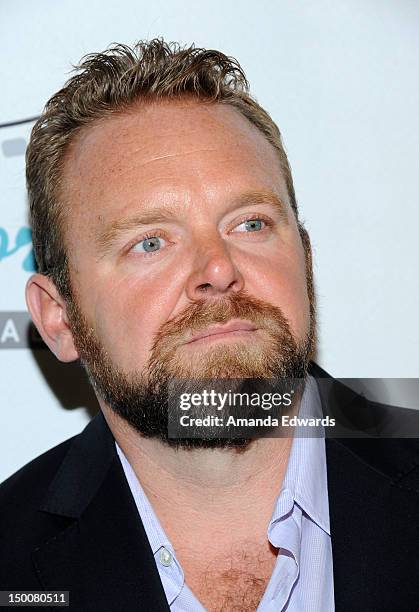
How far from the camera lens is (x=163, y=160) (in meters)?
2.07

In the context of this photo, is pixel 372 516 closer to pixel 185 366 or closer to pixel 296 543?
pixel 296 543

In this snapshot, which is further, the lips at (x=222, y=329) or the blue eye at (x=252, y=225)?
the blue eye at (x=252, y=225)

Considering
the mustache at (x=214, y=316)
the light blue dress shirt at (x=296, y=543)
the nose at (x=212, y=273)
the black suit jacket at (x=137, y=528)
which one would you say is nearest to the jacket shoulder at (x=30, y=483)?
the black suit jacket at (x=137, y=528)

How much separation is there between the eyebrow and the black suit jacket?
1.68 feet

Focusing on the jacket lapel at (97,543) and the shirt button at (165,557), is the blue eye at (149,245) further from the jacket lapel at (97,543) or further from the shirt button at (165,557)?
the shirt button at (165,557)

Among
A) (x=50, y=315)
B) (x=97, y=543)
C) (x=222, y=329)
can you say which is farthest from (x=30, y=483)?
(x=222, y=329)

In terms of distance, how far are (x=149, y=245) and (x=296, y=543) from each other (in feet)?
2.67

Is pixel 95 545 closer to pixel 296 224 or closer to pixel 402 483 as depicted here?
pixel 402 483

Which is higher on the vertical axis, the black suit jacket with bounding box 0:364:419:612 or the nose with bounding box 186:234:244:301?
the nose with bounding box 186:234:244:301

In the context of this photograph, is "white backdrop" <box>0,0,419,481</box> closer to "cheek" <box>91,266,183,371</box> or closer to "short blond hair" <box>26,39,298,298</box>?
"short blond hair" <box>26,39,298,298</box>

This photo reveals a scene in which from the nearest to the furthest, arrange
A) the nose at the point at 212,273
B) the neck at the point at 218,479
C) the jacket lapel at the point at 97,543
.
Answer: the nose at the point at 212,273 → the jacket lapel at the point at 97,543 → the neck at the point at 218,479

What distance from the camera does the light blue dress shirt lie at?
2.00m

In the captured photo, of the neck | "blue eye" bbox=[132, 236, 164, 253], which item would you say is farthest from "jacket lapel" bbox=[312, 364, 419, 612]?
"blue eye" bbox=[132, 236, 164, 253]

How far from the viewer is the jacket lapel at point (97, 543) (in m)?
2.01
